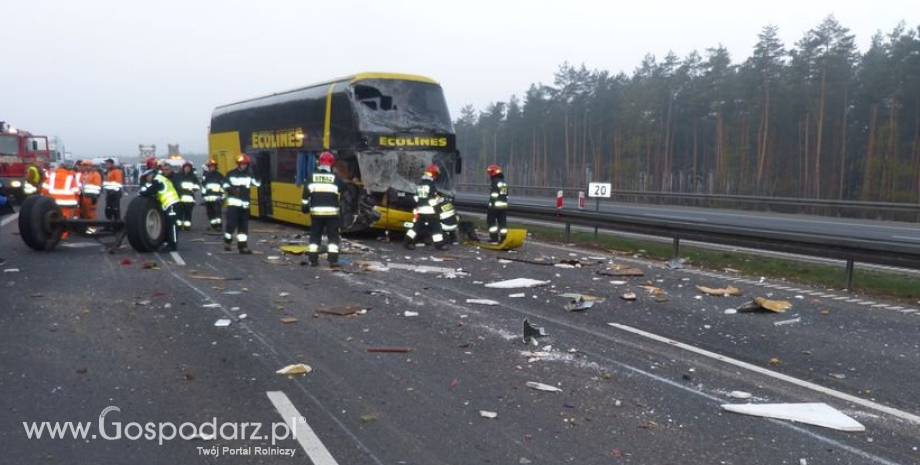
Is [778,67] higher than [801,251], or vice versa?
[778,67]

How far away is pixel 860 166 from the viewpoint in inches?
1582

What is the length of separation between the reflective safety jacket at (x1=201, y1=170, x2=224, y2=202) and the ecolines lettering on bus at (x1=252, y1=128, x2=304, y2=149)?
175 centimetres

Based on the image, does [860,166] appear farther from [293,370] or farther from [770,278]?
[293,370]

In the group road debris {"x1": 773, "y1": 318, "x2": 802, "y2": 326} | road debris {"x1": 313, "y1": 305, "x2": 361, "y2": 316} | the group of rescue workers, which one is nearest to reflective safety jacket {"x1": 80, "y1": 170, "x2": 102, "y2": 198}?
the group of rescue workers

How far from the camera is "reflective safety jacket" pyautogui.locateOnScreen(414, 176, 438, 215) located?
43.7ft

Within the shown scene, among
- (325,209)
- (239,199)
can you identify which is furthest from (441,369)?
(239,199)

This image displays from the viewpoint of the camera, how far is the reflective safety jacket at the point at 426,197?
13.3 metres

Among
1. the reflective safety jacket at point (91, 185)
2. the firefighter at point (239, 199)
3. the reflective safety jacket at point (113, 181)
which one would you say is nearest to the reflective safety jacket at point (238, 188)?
the firefighter at point (239, 199)

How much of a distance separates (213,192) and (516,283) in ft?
Result: 30.9

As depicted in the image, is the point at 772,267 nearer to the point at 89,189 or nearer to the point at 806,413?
the point at 806,413

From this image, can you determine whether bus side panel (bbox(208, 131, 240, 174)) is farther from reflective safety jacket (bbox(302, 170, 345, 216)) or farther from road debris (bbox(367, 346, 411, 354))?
road debris (bbox(367, 346, 411, 354))

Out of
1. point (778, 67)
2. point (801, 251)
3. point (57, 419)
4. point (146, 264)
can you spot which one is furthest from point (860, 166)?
point (57, 419)

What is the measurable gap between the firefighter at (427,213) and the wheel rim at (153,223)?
443 cm

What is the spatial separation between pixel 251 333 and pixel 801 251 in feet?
28.2
